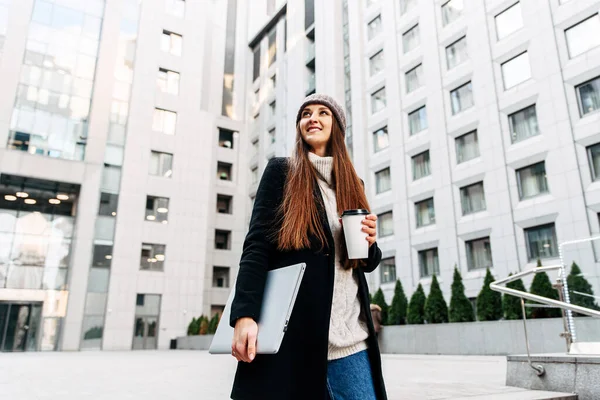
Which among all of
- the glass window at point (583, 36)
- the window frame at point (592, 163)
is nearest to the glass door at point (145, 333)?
the window frame at point (592, 163)

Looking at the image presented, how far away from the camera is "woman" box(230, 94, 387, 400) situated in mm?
1559

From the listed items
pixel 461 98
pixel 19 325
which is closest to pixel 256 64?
pixel 461 98

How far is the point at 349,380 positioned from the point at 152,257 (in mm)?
30606

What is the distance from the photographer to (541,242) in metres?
18.5

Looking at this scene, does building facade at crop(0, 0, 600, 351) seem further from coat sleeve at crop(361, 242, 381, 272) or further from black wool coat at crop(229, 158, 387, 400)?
black wool coat at crop(229, 158, 387, 400)

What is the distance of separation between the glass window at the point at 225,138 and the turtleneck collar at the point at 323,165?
125 feet

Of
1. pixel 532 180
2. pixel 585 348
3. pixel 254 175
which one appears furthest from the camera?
pixel 254 175

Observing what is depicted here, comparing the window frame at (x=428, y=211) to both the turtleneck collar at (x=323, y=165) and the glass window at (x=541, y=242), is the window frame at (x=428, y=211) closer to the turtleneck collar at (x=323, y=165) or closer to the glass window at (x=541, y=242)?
the glass window at (x=541, y=242)

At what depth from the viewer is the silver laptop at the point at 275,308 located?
149 cm

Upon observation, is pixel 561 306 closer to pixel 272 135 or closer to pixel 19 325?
A: pixel 19 325

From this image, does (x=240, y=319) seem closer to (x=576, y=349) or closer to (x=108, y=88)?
(x=576, y=349)

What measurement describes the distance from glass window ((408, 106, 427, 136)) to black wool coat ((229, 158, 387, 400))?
24589 millimetres

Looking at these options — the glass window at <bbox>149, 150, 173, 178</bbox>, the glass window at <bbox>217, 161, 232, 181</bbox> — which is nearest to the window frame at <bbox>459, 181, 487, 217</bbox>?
the glass window at <bbox>149, 150, 173, 178</bbox>

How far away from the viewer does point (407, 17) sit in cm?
2698
